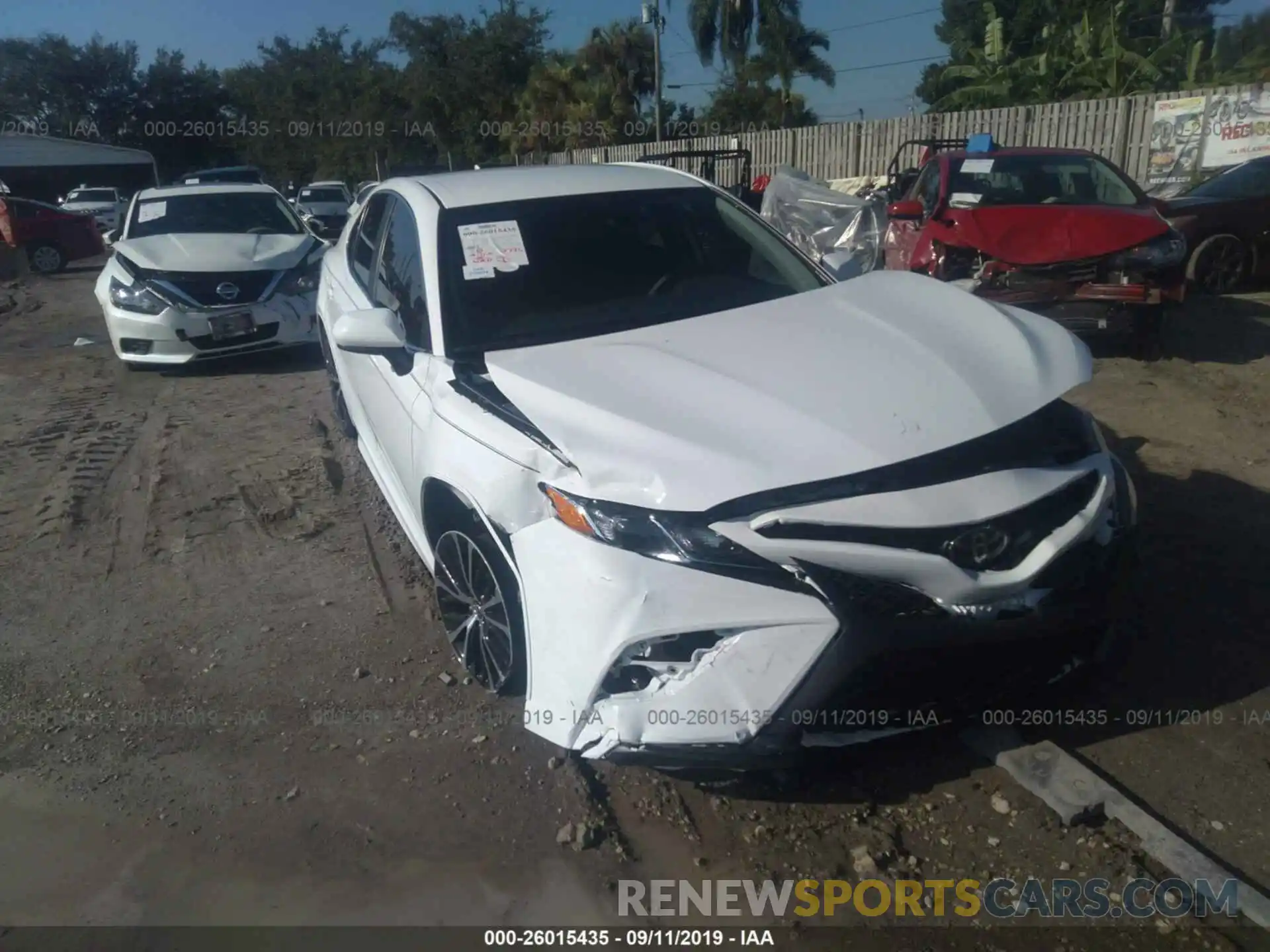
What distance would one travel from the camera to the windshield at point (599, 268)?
3520 millimetres

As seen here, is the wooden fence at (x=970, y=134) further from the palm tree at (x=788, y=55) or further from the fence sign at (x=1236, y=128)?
the palm tree at (x=788, y=55)

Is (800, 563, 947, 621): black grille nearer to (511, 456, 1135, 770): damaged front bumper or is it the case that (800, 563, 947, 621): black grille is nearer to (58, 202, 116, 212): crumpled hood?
(511, 456, 1135, 770): damaged front bumper

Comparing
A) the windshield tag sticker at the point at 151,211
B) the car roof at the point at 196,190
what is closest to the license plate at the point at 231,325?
the windshield tag sticker at the point at 151,211

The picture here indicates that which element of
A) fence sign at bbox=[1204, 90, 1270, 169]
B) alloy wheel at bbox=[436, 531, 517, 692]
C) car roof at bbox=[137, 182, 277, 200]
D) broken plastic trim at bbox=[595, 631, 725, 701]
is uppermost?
fence sign at bbox=[1204, 90, 1270, 169]

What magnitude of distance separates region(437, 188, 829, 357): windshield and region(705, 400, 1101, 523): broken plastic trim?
3.92ft

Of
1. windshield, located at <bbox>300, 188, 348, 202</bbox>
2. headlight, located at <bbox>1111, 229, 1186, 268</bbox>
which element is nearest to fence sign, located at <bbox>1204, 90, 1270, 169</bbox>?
headlight, located at <bbox>1111, 229, 1186, 268</bbox>

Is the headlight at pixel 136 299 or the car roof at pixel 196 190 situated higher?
the car roof at pixel 196 190

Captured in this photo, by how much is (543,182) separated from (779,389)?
71.3 inches

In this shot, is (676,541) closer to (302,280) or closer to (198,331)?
(198,331)

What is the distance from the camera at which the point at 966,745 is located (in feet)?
9.90

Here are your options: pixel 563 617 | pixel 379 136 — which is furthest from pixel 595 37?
pixel 563 617

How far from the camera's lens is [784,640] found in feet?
7.89

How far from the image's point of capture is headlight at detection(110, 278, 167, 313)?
8117 millimetres

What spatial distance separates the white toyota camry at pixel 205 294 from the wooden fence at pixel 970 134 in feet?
17.7
